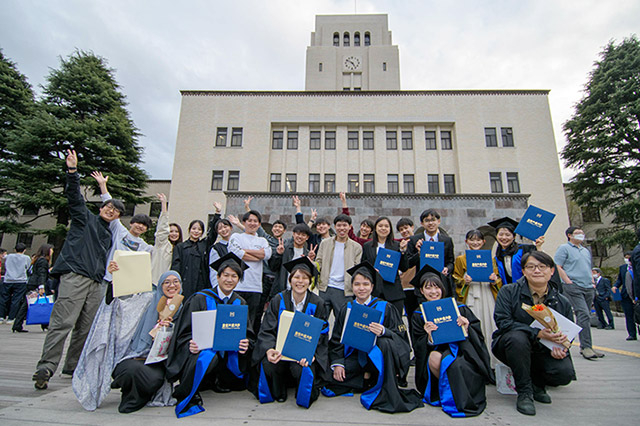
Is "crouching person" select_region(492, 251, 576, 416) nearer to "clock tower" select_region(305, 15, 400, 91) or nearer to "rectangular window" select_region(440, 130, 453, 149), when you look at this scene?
"rectangular window" select_region(440, 130, 453, 149)

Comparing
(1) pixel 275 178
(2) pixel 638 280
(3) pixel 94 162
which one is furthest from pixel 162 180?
(2) pixel 638 280

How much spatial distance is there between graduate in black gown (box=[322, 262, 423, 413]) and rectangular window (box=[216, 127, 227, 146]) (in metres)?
20.8

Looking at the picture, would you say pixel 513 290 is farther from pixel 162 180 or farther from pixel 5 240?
pixel 5 240

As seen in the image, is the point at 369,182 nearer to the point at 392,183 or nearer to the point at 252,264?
the point at 392,183

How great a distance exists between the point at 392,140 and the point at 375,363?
21258mm

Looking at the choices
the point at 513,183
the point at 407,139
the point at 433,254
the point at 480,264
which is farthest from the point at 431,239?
the point at 513,183

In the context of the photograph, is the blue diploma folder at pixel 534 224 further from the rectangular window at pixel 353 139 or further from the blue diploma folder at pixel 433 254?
the rectangular window at pixel 353 139

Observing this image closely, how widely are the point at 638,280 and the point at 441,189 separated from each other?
1726cm

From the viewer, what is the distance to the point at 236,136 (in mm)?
22859

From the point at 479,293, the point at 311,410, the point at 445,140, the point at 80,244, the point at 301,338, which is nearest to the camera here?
the point at 311,410

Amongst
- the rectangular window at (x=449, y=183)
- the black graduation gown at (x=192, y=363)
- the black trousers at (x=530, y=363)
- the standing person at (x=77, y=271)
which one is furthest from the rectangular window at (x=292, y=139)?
the black trousers at (x=530, y=363)

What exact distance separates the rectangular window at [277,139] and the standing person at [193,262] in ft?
59.6

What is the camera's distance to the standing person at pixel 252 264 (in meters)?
4.91

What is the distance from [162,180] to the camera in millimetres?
30125
